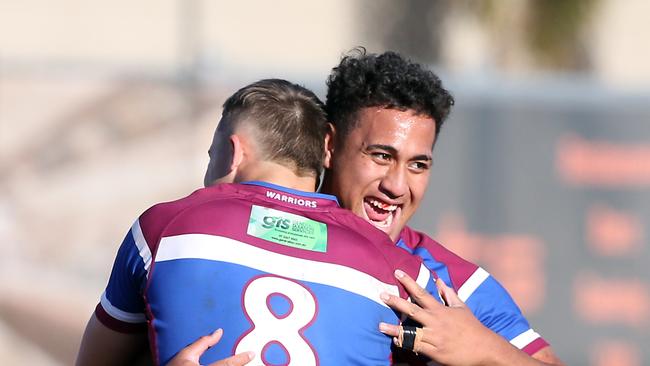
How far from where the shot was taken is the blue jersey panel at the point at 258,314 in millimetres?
3227

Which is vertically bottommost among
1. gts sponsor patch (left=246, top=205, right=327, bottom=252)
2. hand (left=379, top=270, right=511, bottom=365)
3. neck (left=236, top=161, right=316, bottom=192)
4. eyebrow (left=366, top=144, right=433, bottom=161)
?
hand (left=379, top=270, right=511, bottom=365)

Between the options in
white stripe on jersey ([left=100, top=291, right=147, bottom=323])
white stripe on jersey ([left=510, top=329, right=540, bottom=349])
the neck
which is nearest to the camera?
white stripe on jersey ([left=100, top=291, right=147, bottom=323])

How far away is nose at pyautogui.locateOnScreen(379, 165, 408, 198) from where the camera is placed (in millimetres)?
4145

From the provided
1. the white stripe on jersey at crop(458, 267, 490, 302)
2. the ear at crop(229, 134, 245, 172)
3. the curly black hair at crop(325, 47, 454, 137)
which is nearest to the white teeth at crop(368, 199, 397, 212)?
the curly black hair at crop(325, 47, 454, 137)

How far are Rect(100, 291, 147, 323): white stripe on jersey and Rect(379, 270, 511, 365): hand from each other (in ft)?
2.40

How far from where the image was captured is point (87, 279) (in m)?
7.49

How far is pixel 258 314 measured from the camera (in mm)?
3223

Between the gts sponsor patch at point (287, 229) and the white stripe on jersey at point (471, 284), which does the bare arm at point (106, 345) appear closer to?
the gts sponsor patch at point (287, 229)

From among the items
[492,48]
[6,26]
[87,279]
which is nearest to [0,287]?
[87,279]

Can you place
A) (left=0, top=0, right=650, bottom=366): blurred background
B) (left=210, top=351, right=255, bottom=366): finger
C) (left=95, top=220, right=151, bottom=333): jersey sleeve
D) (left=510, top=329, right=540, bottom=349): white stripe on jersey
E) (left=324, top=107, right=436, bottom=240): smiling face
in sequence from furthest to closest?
(left=0, top=0, right=650, bottom=366): blurred background < (left=324, top=107, right=436, bottom=240): smiling face < (left=510, top=329, right=540, bottom=349): white stripe on jersey < (left=95, top=220, right=151, bottom=333): jersey sleeve < (left=210, top=351, right=255, bottom=366): finger

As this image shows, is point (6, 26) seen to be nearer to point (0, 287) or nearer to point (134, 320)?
point (0, 287)

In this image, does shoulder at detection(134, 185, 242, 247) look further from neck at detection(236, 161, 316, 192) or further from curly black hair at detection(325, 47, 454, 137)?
curly black hair at detection(325, 47, 454, 137)

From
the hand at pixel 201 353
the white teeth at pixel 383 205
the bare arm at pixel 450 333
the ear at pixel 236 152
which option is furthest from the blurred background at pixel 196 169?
the hand at pixel 201 353

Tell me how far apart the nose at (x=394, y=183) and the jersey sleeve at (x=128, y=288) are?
3.38ft
